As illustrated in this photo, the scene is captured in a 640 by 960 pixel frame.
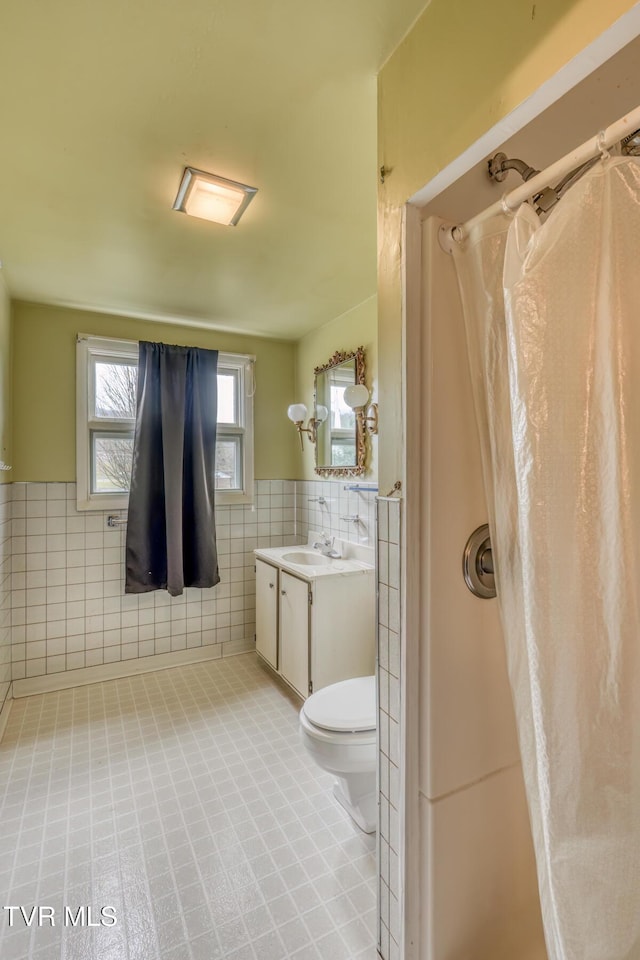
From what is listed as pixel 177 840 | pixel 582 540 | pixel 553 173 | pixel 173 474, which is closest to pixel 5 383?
pixel 173 474

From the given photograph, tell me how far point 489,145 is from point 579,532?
73 centimetres

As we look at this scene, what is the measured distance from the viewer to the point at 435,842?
908mm

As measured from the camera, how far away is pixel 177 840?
62.7 inches

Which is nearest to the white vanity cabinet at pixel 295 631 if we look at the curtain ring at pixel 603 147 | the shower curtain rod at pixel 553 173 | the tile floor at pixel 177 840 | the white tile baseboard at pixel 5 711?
the tile floor at pixel 177 840

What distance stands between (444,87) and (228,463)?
2640 millimetres

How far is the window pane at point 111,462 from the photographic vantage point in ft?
9.37

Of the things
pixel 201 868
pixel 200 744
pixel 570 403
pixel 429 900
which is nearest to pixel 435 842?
pixel 429 900

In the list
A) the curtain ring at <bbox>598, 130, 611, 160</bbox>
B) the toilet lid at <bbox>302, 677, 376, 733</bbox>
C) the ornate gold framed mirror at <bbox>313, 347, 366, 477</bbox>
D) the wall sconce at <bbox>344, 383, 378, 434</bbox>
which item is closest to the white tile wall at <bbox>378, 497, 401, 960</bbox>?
the toilet lid at <bbox>302, 677, 376, 733</bbox>

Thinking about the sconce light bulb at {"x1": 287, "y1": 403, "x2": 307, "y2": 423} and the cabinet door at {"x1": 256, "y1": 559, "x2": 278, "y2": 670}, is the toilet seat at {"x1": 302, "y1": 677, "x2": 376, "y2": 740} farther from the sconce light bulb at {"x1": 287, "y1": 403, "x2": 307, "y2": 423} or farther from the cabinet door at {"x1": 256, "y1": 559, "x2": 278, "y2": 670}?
the sconce light bulb at {"x1": 287, "y1": 403, "x2": 307, "y2": 423}

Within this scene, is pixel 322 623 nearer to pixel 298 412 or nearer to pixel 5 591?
pixel 298 412

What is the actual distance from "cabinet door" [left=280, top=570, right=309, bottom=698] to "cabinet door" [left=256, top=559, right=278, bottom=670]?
9cm

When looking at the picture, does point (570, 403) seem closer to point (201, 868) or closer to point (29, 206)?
point (201, 868)

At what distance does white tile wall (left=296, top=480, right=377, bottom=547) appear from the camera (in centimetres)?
260

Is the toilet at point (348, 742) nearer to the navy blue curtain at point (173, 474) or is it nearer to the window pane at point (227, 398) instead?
the navy blue curtain at point (173, 474)
